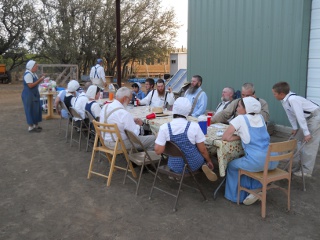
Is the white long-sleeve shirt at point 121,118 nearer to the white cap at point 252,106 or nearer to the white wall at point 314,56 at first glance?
the white cap at point 252,106

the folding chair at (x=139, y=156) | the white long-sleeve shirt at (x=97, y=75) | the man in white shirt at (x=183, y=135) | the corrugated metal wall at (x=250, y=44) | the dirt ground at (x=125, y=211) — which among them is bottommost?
the dirt ground at (x=125, y=211)

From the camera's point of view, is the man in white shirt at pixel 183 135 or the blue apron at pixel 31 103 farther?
the blue apron at pixel 31 103

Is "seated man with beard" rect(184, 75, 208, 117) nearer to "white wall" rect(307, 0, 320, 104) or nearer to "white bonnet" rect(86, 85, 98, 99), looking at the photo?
"white bonnet" rect(86, 85, 98, 99)

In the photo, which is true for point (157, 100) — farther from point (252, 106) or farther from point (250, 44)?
point (252, 106)

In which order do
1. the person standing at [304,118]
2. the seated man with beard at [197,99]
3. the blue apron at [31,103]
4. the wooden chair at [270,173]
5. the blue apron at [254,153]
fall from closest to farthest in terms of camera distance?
1. the wooden chair at [270,173]
2. the blue apron at [254,153]
3. the person standing at [304,118]
4. the seated man with beard at [197,99]
5. the blue apron at [31,103]

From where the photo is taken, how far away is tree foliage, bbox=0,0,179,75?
794 inches

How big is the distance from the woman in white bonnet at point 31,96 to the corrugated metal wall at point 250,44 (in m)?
4.11

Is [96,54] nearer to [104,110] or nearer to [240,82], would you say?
[240,82]

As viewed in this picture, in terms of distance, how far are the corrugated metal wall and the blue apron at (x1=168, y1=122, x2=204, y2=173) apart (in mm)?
3757

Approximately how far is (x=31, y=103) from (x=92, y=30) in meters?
14.4

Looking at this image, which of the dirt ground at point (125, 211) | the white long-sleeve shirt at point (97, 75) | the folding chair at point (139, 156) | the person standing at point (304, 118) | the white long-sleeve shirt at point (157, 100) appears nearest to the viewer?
the dirt ground at point (125, 211)

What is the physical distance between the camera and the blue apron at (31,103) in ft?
24.0

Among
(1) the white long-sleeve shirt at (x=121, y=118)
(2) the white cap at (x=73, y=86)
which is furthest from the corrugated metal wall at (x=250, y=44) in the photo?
(1) the white long-sleeve shirt at (x=121, y=118)

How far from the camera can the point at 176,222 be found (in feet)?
10.8
